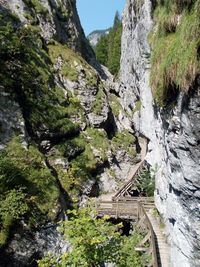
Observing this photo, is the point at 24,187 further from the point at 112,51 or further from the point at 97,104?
the point at 112,51

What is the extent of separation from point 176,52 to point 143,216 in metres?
8.83

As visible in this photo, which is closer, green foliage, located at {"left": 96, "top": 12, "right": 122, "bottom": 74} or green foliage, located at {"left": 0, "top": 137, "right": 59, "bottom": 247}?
green foliage, located at {"left": 0, "top": 137, "right": 59, "bottom": 247}

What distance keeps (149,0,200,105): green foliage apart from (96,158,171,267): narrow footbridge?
21.0 feet

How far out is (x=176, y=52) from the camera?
5.87 meters

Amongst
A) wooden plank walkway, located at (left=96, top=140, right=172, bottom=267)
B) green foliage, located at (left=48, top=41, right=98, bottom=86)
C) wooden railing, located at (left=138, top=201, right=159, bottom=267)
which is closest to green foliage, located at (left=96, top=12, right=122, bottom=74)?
green foliage, located at (left=48, top=41, right=98, bottom=86)

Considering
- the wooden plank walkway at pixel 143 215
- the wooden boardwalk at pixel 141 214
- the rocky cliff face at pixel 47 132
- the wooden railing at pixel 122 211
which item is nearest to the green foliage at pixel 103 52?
the rocky cliff face at pixel 47 132

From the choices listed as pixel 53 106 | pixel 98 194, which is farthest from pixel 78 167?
pixel 53 106

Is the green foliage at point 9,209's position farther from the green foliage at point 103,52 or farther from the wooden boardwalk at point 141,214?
the green foliage at point 103,52

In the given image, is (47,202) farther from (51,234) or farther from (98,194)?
(98,194)

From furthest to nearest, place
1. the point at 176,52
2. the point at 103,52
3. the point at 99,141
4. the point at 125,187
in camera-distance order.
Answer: the point at 103,52
the point at 99,141
the point at 125,187
the point at 176,52

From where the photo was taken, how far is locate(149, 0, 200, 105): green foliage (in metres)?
5.12

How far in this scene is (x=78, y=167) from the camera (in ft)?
42.7

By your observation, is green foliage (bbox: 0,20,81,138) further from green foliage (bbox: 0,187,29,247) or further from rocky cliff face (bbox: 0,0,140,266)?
green foliage (bbox: 0,187,29,247)

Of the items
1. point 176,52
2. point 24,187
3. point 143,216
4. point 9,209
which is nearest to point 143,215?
point 143,216
